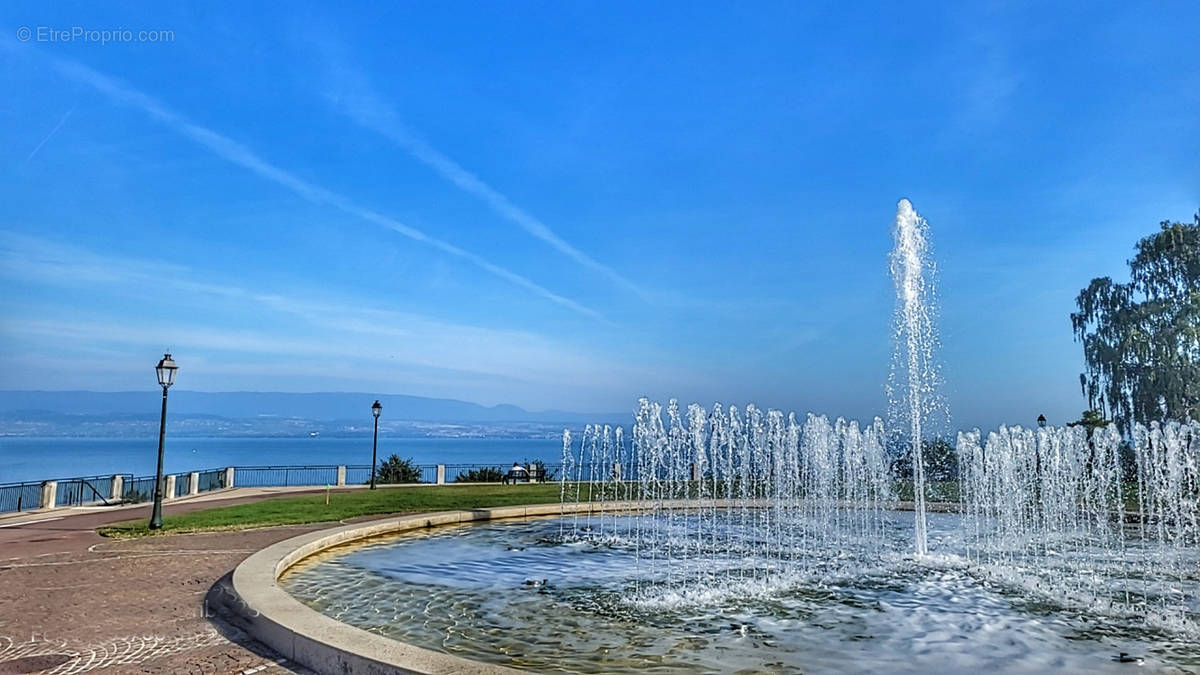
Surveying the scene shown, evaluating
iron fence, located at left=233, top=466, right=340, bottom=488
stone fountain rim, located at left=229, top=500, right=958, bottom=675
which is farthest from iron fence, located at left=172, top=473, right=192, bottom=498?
stone fountain rim, located at left=229, top=500, right=958, bottom=675

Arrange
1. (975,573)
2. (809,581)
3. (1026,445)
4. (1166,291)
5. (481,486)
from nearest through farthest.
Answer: (809,581) < (975,573) < (1026,445) < (481,486) < (1166,291)

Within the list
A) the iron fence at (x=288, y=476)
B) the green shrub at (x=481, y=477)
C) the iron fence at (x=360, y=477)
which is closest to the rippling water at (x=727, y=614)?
the iron fence at (x=288, y=476)

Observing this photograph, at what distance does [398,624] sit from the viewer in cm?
849

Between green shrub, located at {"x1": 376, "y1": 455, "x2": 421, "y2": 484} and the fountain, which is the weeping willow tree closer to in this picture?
the fountain

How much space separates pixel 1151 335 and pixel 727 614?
3314cm

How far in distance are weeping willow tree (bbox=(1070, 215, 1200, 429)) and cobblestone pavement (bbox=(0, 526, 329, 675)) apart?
35.9 metres

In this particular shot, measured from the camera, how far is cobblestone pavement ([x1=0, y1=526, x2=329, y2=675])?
22.5 ft

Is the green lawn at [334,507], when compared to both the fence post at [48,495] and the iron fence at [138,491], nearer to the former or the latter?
the iron fence at [138,491]

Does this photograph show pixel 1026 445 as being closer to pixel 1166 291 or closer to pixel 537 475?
pixel 1166 291

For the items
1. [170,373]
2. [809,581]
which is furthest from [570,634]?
[170,373]

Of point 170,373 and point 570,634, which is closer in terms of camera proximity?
point 570,634

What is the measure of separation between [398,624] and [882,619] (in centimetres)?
580

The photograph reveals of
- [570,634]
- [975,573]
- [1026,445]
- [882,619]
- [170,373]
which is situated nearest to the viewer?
[570,634]

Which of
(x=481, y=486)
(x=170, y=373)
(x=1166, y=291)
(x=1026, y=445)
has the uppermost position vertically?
(x=1166, y=291)
